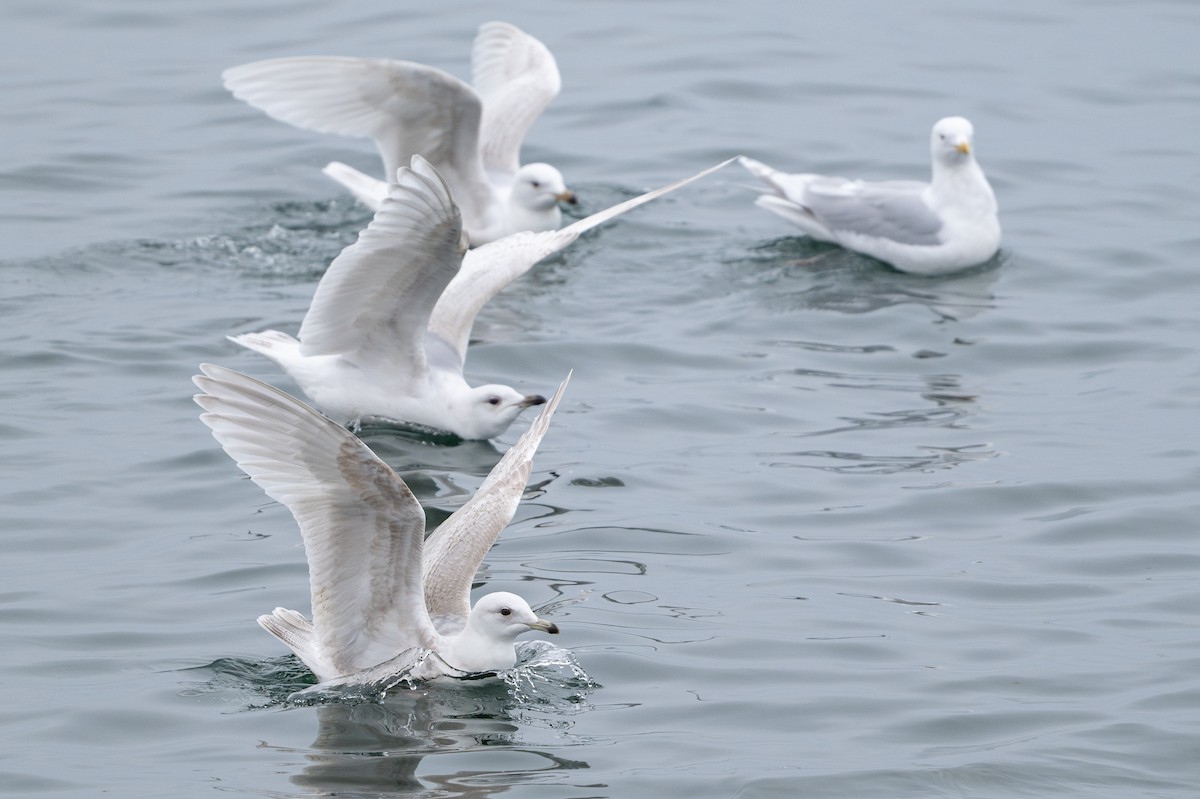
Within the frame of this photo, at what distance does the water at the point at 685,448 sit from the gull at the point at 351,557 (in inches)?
7.8

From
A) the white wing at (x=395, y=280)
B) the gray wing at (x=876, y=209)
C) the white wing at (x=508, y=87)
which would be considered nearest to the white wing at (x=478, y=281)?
the white wing at (x=395, y=280)

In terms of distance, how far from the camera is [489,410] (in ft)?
32.1

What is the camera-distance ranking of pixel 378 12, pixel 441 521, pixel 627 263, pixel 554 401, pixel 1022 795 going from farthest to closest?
pixel 378 12, pixel 627 263, pixel 441 521, pixel 554 401, pixel 1022 795

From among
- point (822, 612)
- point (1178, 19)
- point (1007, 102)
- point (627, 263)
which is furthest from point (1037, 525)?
point (1178, 19)

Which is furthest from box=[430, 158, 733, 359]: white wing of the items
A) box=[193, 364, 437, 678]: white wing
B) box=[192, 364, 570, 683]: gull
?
box=[193, 364, 437, 678]: white wing

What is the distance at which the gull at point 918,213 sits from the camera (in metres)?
12.7

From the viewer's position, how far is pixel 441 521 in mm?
8656

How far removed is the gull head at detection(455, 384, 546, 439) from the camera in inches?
383

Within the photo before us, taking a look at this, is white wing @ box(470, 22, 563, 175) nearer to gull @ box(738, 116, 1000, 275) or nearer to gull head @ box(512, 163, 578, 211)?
gull head @ box(512, 163, 578, 211)

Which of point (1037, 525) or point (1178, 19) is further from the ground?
point (1178, 19)

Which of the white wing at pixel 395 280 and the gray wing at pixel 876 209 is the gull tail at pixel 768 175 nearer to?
the gray wing at pixel 876 209

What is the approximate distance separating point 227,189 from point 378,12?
18.3 feet

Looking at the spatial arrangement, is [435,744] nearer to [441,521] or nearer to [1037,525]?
[441,521]

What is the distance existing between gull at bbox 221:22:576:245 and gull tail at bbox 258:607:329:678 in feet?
14.8
